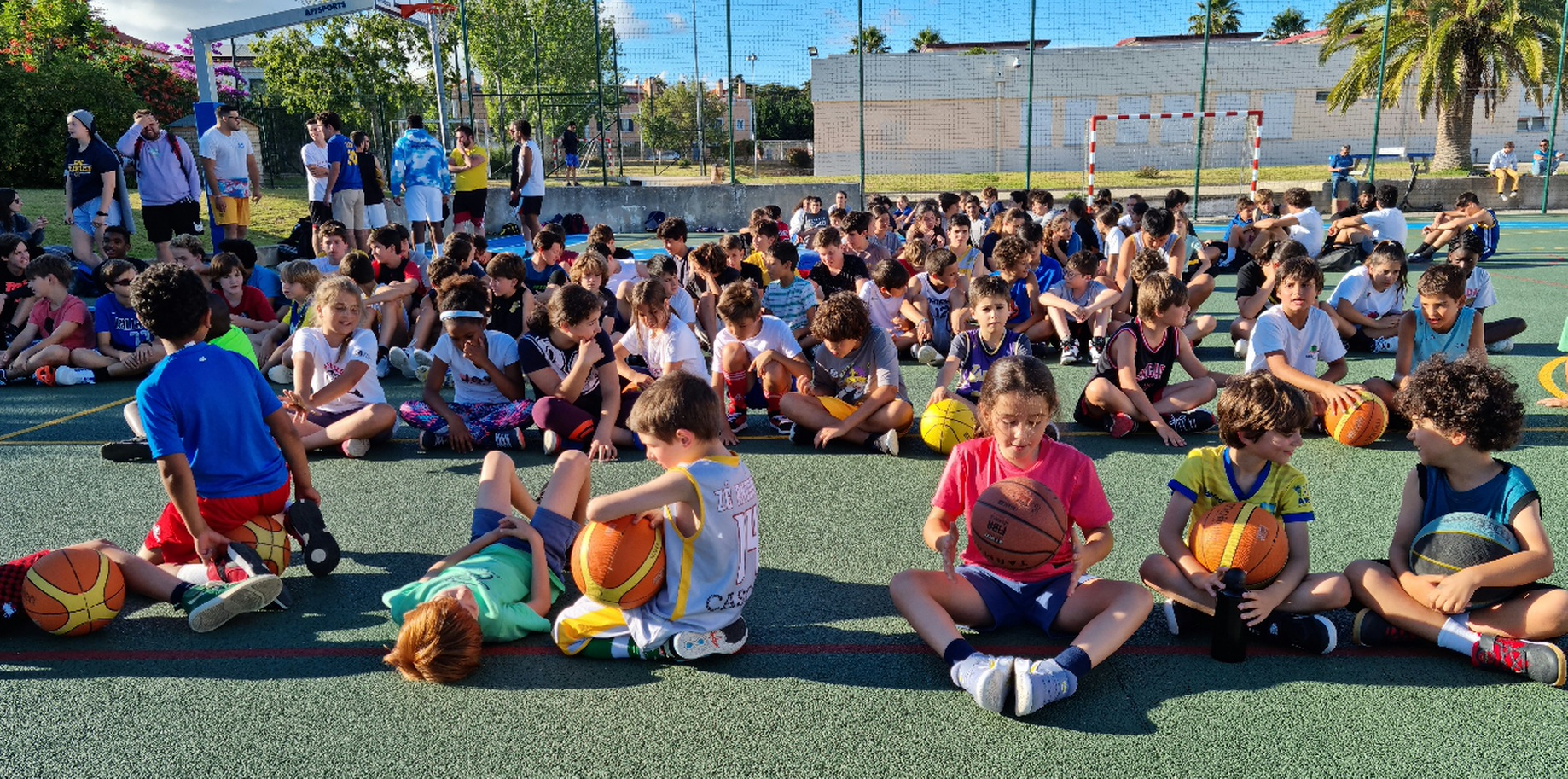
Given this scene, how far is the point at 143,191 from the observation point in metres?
11.6

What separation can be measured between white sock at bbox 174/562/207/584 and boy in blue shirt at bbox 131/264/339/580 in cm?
5

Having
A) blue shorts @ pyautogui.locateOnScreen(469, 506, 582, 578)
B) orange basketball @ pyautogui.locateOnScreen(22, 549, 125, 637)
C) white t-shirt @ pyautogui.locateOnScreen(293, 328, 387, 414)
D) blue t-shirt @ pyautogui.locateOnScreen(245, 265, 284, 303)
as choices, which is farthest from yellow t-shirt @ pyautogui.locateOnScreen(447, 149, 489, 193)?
blue shorts @ pyautogui.locateOnScreen(469, 506, 582, 578)

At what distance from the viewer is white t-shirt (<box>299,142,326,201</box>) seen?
41.3ft

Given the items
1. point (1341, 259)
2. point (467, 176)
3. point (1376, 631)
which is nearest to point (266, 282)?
point (467, 176)

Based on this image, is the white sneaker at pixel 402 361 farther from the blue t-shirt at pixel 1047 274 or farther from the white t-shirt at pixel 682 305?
the blue t-shirt at pixel 1047 274

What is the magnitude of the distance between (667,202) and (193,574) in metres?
15.6

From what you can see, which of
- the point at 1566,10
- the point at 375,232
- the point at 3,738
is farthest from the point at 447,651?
the point at 1566,10

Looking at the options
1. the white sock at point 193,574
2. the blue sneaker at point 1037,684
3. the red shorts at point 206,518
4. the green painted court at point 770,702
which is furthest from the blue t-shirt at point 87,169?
the blue sneaker at point 1037,684

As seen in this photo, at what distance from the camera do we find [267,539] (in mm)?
4137

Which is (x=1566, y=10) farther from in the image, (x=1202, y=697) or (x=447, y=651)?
(x=447, y=651)

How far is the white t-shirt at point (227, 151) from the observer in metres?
12.1

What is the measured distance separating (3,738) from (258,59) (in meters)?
27.4

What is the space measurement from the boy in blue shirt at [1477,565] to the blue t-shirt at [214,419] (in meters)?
4.19

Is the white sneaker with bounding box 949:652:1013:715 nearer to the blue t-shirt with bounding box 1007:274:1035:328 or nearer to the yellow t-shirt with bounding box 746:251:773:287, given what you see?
the blue t-shirt with bounding box 1007:274:1035:328
